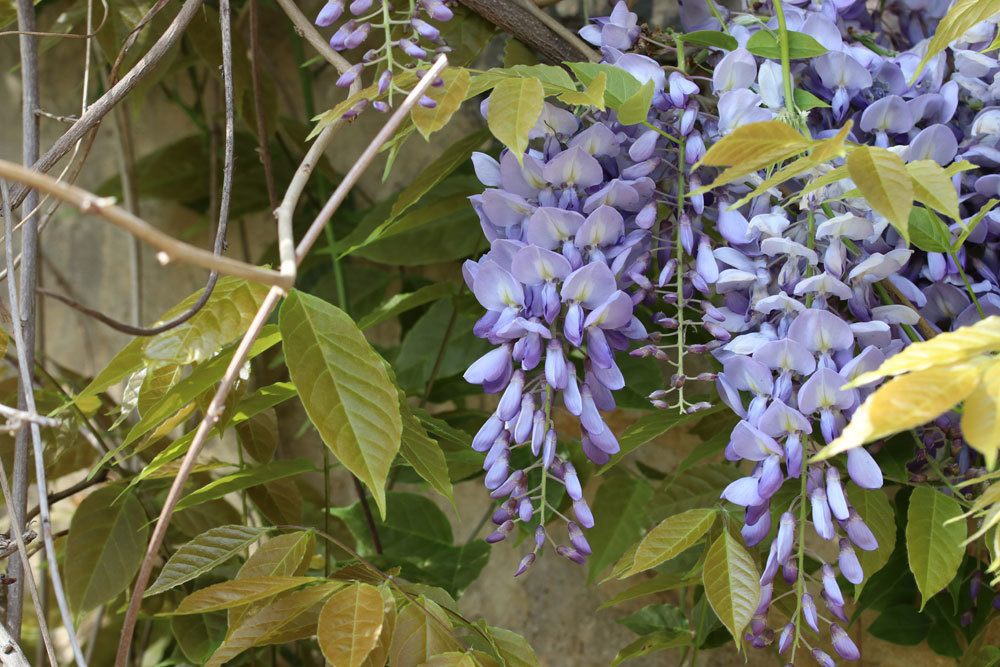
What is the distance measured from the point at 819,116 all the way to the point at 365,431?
0.40 m

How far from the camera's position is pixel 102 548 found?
80 centimetres

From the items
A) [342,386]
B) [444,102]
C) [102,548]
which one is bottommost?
[102,548]

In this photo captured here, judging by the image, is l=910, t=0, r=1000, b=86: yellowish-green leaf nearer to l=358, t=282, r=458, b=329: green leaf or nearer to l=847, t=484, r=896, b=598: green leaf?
l=847, t=484, r=896, b=598: green leaf

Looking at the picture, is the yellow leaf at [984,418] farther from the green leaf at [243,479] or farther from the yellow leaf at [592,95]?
the green leaf at [243,479]

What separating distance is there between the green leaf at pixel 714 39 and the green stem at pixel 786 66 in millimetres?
38

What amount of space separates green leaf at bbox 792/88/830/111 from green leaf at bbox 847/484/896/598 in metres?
0.25

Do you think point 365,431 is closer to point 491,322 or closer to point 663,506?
point 491,322

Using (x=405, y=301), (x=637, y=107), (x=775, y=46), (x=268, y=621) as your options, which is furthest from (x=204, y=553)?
(x=775, y=46)

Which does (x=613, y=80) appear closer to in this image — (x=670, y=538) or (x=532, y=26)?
(x=532, y=26)

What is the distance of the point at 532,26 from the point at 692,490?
407 mm

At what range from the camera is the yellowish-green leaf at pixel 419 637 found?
0.61 m

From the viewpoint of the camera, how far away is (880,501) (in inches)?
25.4

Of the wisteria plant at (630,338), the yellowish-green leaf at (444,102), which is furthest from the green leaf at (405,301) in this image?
the yellowish-green leaf at (444,102)

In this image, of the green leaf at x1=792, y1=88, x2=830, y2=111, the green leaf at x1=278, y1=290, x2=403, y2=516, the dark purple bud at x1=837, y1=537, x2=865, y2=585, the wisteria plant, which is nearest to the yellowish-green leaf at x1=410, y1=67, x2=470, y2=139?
the wisteria plant
